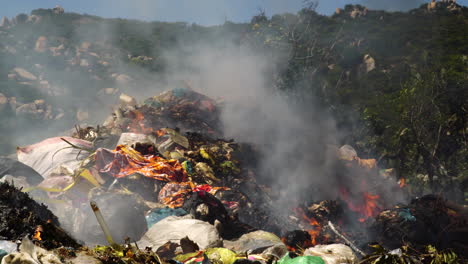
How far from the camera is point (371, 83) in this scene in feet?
65.4

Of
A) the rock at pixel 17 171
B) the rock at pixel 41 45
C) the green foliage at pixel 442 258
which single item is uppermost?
the rock at pixel 41 45

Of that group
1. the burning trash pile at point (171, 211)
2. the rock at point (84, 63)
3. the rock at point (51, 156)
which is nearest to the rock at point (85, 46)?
the rock at point (84, 63)

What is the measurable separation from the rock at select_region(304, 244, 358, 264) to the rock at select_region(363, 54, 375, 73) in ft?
73.8

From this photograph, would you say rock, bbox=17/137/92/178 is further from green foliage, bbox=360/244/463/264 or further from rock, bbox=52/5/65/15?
rock, bbox=52/5/65/15

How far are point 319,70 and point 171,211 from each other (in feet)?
37.9

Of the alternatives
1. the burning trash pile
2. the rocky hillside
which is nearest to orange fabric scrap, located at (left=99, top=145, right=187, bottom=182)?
the burning trash pile

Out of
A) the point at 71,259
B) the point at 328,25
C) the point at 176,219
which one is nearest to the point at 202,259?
the point at 71,259

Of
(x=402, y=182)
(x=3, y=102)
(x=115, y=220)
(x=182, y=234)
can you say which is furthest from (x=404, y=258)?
(x=3, y=102)

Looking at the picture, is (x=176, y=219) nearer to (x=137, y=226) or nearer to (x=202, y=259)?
(x=137, y=226)

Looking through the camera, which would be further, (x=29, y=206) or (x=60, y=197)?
(x=60, y=197)

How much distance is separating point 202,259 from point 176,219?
1.00m

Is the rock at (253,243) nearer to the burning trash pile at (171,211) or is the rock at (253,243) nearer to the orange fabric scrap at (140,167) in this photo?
the burning trash pile at (171,211)

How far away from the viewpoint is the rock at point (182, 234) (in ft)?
8.14

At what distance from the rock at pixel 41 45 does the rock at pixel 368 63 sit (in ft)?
74.6
